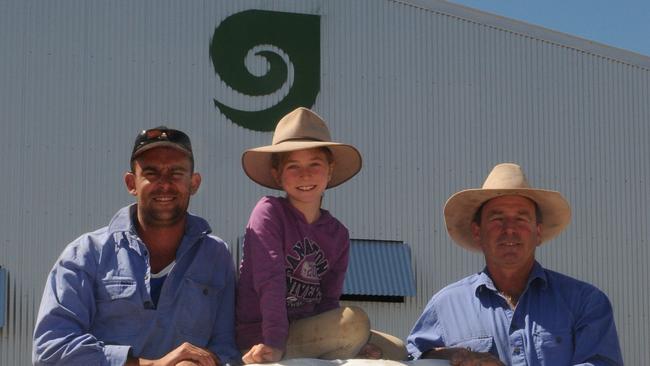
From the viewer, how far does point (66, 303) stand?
221 inches

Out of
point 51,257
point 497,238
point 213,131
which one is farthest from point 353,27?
point 497,238

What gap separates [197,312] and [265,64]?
1743 cm

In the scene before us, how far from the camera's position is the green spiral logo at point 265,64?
22.8 m

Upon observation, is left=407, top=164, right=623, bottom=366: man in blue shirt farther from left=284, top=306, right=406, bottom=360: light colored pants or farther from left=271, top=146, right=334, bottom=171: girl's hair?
left=271, top=146, right=334, bottom=171: girl's hair

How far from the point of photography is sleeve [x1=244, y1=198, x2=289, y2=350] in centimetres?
589

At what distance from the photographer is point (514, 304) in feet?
21.0

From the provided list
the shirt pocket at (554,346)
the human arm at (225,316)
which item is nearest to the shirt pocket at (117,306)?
the human arm at (225,316)

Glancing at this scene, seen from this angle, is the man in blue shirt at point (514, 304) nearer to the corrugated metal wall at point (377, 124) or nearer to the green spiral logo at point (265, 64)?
the corrugated metal wall at point (377, 124)

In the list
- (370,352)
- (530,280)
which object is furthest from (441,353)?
(530,280)

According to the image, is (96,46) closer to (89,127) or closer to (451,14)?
(89,127)

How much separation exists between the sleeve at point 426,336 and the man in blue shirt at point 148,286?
41.8 inches

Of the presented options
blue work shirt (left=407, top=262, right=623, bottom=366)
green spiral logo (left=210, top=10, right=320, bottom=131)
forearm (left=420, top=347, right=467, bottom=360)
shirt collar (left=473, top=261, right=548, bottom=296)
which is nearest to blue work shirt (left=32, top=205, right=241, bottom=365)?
forearm (left=420, top=347, right=467, bottom=360)

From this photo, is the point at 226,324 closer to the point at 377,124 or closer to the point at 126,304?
the point at 126,304

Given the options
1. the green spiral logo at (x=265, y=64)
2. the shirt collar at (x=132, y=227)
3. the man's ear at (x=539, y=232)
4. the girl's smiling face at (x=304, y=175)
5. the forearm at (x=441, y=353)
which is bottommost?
the forearm at (x=441, y=353)
